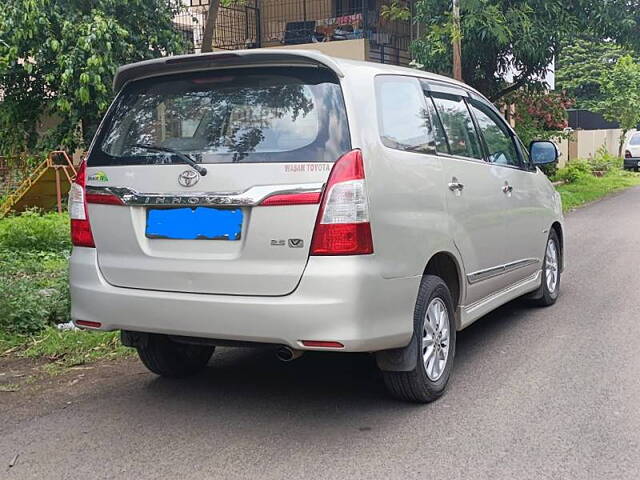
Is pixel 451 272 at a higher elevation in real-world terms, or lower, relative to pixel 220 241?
lower

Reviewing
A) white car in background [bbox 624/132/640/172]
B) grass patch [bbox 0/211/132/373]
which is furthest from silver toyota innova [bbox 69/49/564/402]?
white car in background [bbox 624/132/640/172]

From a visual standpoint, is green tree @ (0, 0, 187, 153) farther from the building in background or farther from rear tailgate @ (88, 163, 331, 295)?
rear tailgate @ (88, 163, 331, 295)

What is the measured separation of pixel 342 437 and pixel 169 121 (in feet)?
6.21

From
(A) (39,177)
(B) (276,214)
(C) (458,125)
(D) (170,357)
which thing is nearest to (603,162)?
(A) (39,177)

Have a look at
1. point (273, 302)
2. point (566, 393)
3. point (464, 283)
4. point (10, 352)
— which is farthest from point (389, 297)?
point (10, 352)

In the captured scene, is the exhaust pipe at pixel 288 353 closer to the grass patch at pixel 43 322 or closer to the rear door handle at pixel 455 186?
the rear door handle at pixel 455 186

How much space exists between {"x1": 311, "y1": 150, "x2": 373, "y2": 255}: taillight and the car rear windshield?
0.11 meters

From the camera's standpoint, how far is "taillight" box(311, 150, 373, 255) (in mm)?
3650

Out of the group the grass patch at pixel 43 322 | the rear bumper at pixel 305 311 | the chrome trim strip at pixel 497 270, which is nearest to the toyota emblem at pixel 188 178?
the rear bumper at pixel 305 311

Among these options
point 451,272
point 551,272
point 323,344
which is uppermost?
point 451,272

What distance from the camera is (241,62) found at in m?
4.02

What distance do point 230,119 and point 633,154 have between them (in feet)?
A: 91.8

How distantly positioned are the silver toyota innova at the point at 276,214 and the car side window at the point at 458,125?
205 millimetres

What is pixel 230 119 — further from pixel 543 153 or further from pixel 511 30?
pixel 511 30
